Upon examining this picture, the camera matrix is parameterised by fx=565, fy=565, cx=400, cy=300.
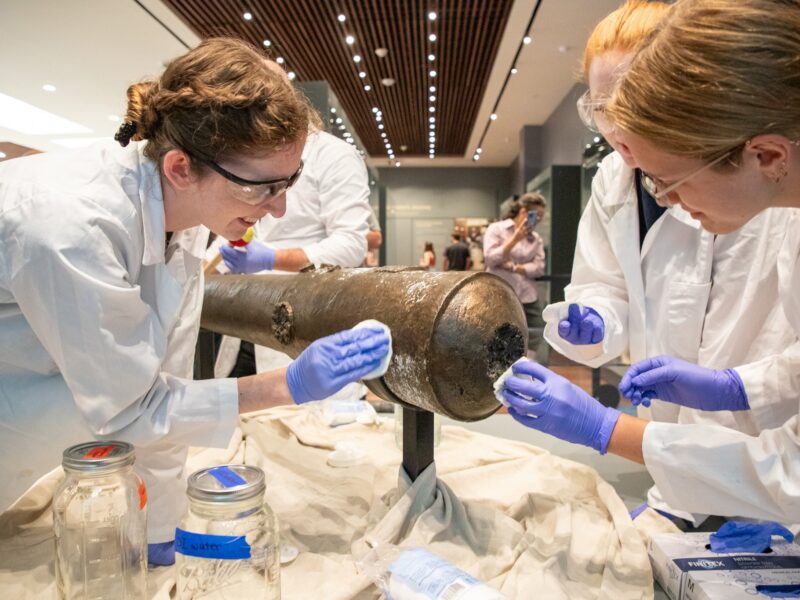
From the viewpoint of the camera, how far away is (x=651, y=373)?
59.1 inches

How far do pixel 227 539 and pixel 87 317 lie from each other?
1.71 ft

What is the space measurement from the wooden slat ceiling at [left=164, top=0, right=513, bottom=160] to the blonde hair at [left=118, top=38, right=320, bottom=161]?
4381 mm

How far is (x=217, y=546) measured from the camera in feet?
2.83

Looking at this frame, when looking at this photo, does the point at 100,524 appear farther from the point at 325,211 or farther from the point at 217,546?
the point at 325,211

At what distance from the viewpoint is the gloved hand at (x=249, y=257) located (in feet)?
8.23

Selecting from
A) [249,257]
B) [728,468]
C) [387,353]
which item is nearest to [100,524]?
[387,353]

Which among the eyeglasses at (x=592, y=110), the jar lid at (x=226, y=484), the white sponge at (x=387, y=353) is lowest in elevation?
the jar lid at (x=226, y=484)

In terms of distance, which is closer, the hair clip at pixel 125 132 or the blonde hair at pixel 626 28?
the hair clip at pixel 125 132

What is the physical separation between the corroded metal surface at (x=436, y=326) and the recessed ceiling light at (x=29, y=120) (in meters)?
2.06

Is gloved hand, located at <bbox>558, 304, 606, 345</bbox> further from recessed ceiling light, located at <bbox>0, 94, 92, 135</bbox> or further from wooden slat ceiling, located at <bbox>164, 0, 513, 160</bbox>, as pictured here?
wooden slat ceiling, located at <bbox>164, 0, 513, 160</bbox>

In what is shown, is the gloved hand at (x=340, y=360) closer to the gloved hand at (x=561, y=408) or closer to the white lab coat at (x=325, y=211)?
the gloved hand at (x=561, y=408)

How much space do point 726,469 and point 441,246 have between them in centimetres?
1221

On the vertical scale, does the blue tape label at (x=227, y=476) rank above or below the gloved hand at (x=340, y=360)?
below

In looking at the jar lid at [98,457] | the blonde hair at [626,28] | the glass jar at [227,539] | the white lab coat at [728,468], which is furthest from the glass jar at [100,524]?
the blonde hair at [626,28]
